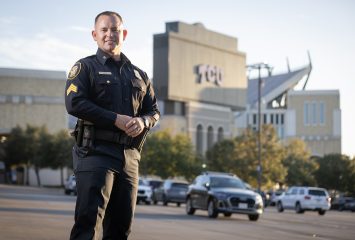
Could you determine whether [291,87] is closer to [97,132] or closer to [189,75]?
[189,75]

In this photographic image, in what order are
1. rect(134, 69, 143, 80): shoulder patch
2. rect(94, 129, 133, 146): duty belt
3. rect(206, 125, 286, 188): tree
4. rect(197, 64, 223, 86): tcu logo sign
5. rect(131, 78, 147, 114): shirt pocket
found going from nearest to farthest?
1. rect(94, 129, 133, 146): duty belt
2. rect(131, 78, 147, 114): shirt pocket
3. rect(134, 69, 143, 80): shoulder patch
4. rect(206, 125, 286, 188): tree
5. rect(197, 64, 223, 86): tcu logo sign

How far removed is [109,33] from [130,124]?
0.73 metres

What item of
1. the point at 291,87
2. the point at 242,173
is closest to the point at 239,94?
the point at 291,87

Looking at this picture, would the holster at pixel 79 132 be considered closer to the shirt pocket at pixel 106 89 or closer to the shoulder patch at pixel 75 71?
the shirt pocket at pixel 106 89

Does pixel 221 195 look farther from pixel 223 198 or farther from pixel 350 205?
pixel 350 205

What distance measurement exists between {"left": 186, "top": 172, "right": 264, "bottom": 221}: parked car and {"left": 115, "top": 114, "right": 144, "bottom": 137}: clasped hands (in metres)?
18.9

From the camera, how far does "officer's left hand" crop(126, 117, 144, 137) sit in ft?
18.9

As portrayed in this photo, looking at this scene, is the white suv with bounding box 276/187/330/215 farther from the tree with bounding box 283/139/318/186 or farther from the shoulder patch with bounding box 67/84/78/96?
the tree with bounding box 283/139/318/186

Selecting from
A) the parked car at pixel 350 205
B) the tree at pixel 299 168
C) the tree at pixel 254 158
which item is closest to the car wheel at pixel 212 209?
the parked car at pixel 350 205

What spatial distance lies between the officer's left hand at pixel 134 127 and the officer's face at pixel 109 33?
0.60m

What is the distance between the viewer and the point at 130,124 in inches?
227

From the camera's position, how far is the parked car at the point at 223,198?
24688mm

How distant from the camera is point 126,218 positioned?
5.87 m

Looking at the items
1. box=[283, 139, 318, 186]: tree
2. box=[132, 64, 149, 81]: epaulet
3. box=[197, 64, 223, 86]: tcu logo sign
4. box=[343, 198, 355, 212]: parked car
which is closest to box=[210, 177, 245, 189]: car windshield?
box=[132, 64, 149, 81]: epaulet
